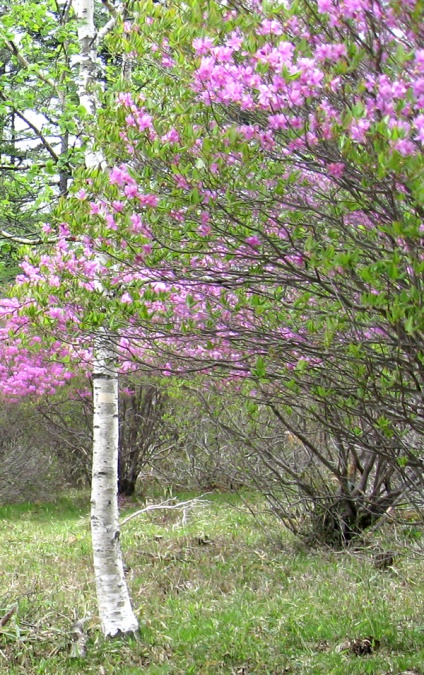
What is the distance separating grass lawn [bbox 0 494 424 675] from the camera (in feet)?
14.8

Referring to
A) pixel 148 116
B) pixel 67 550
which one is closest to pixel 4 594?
pixel 67 550

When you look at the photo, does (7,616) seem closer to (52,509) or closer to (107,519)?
(107,519)

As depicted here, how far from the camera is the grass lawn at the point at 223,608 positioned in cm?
452

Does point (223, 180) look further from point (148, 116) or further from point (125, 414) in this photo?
point (125, 414)

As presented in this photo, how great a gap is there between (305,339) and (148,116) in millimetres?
1223

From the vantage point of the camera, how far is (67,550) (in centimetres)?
812

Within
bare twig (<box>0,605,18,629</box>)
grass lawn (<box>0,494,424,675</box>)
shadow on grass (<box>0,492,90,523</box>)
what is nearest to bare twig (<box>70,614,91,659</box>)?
grass lawn (<box>0,494,424,675</box>)

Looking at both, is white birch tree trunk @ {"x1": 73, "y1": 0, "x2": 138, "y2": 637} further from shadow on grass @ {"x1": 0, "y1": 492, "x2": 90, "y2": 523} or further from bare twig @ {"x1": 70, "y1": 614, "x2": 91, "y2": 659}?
shadow on grass @ {"x1": 0, "y1": 492, "x2": 90, "y2": 523}

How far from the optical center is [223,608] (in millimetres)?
5609

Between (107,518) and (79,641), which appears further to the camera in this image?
(107,518)

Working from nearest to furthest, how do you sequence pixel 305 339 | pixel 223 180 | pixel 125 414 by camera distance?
pixel 223 180
pixel 305 339
pixel 125 414

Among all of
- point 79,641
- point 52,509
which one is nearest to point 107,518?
point 79,641

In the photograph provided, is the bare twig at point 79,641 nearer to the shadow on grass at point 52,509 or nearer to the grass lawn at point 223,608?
the grass lawn at point 223,608

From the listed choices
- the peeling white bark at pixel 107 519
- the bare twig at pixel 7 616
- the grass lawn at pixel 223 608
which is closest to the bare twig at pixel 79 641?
the grass lawn at pixel 223 608
